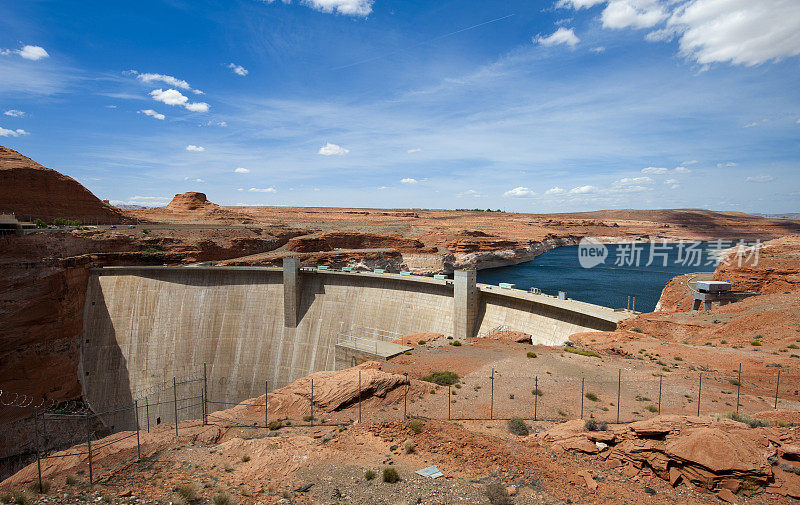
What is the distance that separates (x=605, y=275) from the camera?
269 ft

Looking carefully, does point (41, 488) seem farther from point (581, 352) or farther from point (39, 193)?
point (39, 193)

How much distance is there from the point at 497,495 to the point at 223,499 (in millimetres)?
5879

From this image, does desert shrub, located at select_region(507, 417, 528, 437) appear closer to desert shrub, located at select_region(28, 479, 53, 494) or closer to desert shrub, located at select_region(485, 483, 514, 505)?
desert shrub, located at select_region(485, 483, 514, 505)

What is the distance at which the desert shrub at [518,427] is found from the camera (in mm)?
11789

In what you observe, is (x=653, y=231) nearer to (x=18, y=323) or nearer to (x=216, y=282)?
(x=216, y=282)

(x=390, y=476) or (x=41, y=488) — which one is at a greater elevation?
(x=390, y=476)

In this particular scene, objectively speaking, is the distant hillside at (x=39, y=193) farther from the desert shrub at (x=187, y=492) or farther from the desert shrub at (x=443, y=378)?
the desert shrub at (x=443, y=378)

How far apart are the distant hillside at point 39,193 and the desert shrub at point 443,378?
55.3m

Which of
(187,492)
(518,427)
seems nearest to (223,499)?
(187,492)

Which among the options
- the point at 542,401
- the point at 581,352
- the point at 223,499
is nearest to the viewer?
the point at 223,499

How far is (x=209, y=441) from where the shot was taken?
496 inches

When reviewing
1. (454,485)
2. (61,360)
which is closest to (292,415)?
(454,485)

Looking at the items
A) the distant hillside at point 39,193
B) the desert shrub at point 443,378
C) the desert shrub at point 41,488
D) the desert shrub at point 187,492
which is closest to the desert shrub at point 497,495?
the desert shrub at point 187,492

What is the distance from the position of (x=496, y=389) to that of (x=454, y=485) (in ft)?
23.5
